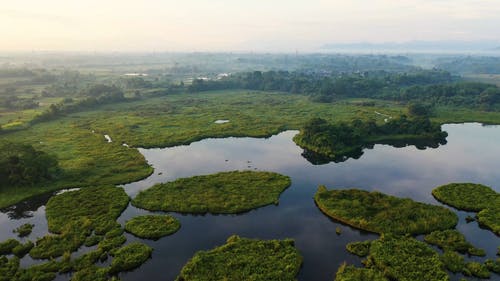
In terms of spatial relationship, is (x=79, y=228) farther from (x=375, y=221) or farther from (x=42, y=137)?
(x=42, y=137)

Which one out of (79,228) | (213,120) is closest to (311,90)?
(213,120)

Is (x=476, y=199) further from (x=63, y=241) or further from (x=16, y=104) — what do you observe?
(x=16, y=104)

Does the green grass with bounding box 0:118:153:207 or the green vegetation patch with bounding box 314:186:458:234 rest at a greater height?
the green grass with bounding box 0:118:153:207

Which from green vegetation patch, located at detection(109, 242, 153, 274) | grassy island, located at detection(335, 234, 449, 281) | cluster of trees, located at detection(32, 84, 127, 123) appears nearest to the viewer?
grassy island, located at detection(335, 234, 449, 281)

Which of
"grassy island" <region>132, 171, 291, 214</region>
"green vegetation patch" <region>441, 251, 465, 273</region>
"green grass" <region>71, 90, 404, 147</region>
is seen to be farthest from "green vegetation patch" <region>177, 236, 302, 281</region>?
"green grass" <region>71, 90, 404, 147</region>

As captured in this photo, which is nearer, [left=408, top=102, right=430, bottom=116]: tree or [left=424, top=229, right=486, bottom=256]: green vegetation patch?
[left=424, top=229, right=486, bottom=256]: green vegetation patch

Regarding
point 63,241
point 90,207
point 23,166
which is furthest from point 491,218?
point 23,166

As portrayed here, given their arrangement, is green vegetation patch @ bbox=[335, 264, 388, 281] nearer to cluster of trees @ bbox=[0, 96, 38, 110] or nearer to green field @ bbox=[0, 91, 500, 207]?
green field @ bbox=[0, 91, 500, 207]
